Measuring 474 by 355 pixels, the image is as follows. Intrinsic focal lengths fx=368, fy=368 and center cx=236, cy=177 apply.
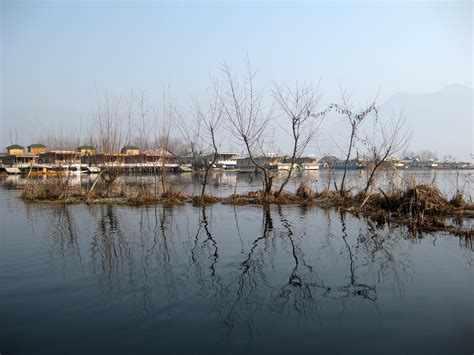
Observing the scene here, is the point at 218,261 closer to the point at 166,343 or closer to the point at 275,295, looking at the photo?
the point at 275,295

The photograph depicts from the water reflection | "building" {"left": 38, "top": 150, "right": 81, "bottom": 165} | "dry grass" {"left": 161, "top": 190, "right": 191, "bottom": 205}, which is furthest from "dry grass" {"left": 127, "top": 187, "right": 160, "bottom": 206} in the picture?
"building" {"left": 38, "top": 150, "right": 81, "bottom": 165}

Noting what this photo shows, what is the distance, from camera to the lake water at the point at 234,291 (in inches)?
160

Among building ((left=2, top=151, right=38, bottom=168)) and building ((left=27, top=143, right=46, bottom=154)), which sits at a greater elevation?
building ((left=27, top=143, right=46, bottom=154))

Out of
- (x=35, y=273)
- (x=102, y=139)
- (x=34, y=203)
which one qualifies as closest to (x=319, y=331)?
(x=35, y=273)

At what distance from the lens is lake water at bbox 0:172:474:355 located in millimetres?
4055

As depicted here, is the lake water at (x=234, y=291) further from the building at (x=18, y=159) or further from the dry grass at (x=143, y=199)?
the building at (x=18, y=159)

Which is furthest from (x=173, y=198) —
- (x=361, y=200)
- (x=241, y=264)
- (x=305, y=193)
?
(x=241, y=264)

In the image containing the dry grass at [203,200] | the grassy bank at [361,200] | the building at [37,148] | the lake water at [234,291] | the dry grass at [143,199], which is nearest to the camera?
the lake water at [234,291]

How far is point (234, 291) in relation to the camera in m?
5.45

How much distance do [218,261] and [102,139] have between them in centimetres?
1595

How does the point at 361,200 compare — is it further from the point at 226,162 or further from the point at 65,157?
the point at 226,162

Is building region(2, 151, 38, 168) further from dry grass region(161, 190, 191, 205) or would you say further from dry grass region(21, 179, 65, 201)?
dry grass region(161, 190, 191, 205)

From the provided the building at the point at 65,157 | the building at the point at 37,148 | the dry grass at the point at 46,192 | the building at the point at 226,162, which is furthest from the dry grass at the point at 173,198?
the building at the point at 37,148

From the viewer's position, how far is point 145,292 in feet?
17.6
